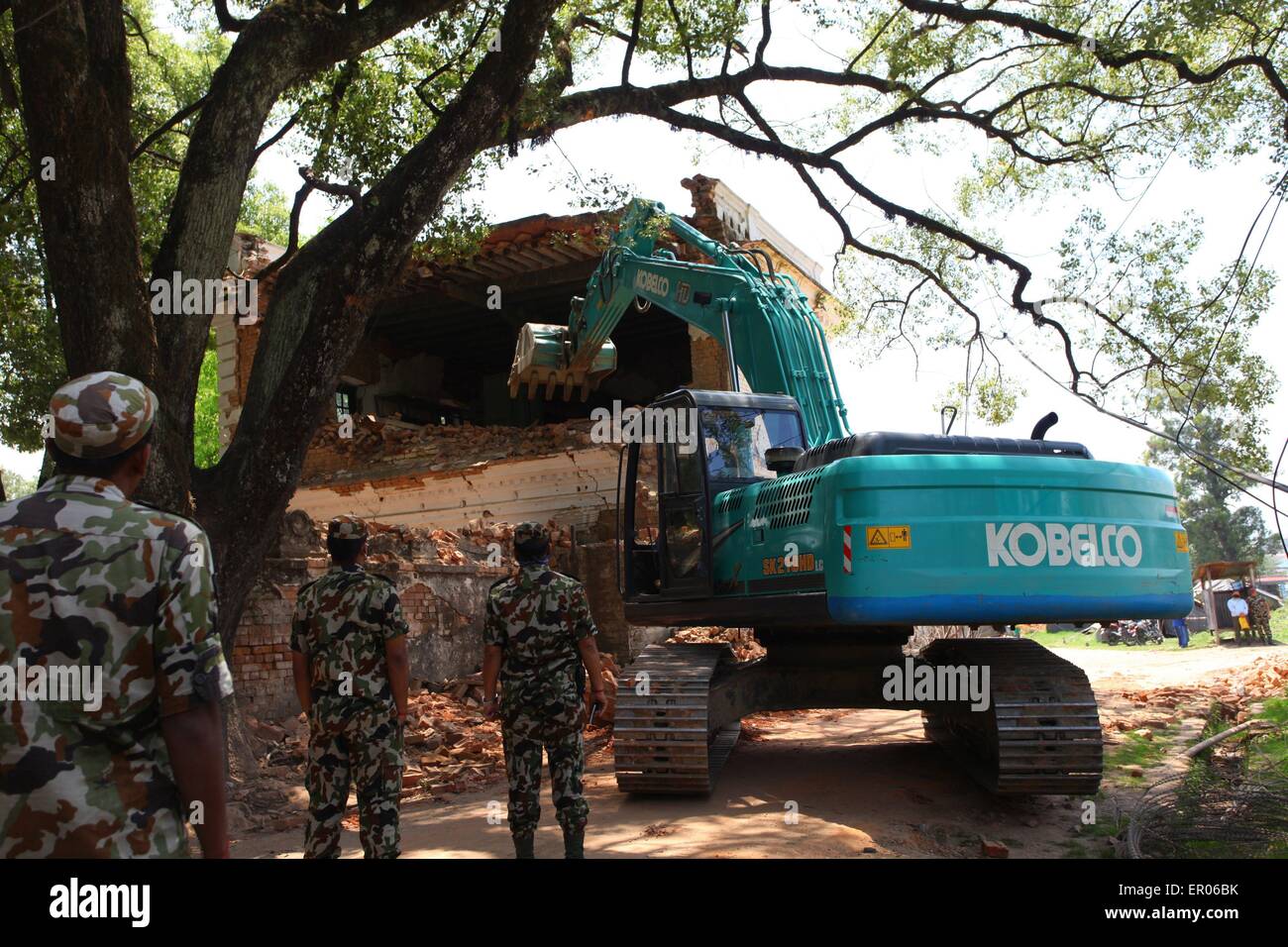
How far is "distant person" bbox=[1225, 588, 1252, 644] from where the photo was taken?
850 inches

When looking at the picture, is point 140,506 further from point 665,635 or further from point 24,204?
point 665,635

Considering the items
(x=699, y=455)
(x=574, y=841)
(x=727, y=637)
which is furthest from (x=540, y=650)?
(x=727, y=637)

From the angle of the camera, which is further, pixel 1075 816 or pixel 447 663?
pixel 447 663

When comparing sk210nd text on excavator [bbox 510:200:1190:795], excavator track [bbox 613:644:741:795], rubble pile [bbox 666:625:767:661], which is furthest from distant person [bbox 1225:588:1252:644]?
excavator track [bbox 613:644:741:795]

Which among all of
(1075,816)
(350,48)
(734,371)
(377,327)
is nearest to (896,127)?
(734,371)

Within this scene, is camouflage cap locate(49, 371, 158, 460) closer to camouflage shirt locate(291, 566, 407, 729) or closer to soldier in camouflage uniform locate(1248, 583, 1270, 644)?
camouflage shirt locate(291, 566, 407, 729)

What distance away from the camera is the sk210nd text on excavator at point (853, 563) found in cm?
676

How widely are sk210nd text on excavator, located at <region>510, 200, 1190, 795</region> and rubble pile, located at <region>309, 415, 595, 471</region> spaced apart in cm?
819

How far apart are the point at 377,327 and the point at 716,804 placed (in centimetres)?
1794

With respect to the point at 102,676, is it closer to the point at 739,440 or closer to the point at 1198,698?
the point at 739,440

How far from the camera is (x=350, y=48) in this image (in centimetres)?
857

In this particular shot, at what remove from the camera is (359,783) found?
193 inches

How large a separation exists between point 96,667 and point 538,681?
10.5 ft

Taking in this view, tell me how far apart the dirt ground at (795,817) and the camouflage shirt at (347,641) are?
1.68 meters
